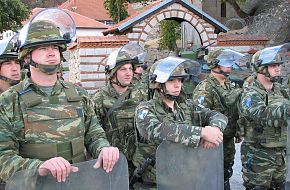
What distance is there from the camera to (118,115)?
176 inches

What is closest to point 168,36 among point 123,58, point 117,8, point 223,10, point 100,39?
point 117,8

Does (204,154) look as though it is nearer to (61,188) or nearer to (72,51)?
(61,188)

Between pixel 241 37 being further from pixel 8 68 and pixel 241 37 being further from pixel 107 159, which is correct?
pixel 107 159

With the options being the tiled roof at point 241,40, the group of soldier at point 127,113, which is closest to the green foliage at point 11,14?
the tiled roof at point 241,40

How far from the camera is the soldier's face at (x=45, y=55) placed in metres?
2.62

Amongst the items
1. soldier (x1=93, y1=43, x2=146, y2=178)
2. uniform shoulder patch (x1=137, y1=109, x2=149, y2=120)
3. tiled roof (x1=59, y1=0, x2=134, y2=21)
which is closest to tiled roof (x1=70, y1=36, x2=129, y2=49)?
soldier (x1=93, y1=43, x2=146, y2=178)

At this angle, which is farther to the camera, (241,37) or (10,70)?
(241,37)

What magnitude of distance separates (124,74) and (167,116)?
51.6 inches

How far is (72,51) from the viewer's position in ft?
42.0

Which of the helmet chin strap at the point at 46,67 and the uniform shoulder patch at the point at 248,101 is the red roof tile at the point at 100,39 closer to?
the uniform shoulder patch at the point at 248,101

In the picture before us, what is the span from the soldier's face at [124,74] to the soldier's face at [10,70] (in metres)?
0.99

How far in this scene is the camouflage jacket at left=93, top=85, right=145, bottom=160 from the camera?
444 centimetres

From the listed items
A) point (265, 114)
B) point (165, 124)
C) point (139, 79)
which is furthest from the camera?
point (139, 79)

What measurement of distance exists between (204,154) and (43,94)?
109 centimetres
